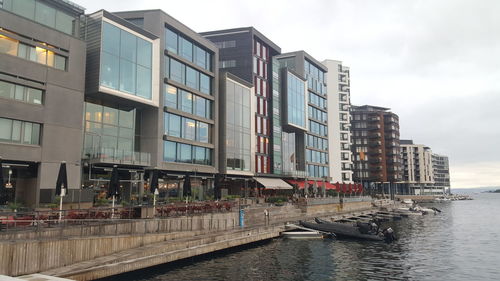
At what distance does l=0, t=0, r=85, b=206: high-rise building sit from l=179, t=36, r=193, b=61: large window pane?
663 inches

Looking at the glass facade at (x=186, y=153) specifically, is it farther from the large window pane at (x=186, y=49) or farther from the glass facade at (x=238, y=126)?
the large window pane at (x=186, y=49)

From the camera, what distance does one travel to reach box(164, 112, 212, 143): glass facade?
48312 mm

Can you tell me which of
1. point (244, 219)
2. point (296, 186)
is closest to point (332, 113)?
point (296, 186)

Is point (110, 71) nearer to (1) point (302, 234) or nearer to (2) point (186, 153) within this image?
(2) point (186, 153)

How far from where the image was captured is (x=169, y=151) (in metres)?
48.0

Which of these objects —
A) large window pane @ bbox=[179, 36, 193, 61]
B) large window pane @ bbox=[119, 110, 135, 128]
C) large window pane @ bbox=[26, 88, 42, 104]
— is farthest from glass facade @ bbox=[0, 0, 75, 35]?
large window pane @ bbox=[179, 36, 193, 61]

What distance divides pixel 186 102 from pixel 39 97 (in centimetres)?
2077

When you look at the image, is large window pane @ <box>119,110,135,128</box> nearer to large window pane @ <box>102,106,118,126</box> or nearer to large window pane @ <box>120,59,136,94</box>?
large window pane @ <box>102,106,118,126</box>

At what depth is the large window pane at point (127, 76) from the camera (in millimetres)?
40938

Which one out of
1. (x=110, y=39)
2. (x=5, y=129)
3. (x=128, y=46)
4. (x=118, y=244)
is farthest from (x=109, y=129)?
(x=118, y=244)

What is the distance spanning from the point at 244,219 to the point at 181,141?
14.8 meters

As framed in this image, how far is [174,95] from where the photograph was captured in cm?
4966

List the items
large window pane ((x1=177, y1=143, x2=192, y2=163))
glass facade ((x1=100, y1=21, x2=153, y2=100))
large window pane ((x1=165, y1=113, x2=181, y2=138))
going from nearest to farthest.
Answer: glass facade ((x1=100, y1=21, x2=153, y2=100))
large window pane ((x1=165, y1=113, x2=181, y2=138))
large window pane ((x1=177, y1=143, x2=192, y2=163))

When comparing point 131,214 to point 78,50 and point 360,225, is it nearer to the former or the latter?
point 78,50
